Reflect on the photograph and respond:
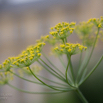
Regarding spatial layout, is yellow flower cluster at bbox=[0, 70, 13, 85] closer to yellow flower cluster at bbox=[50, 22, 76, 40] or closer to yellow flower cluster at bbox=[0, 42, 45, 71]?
yellow flower cluster at bbox=[0, 42, 45, 71]

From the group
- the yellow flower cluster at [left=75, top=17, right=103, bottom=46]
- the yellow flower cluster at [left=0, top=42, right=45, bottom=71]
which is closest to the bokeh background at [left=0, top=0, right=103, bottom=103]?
the yellow flower cluster at [left=75, top=17, right=103, bottom=46]

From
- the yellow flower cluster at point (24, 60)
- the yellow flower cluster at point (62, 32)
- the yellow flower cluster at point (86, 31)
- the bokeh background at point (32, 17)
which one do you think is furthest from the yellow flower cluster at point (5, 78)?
the bokeh background at point (32, 17)

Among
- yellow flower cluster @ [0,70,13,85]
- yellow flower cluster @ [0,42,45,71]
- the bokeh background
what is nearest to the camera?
yellow flower cluster @ [0,42,45,71]

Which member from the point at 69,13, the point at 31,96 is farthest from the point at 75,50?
the point at 69,13

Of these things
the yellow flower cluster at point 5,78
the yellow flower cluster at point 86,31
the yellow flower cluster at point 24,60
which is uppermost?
the yellow flower cluster at point 86,31

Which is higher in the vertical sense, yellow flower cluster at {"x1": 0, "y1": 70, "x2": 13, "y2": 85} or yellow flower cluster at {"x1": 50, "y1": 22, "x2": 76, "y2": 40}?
yellow flower cluster at {"x1": 50, "y1": 22, "x2": 76, "y2": 40}

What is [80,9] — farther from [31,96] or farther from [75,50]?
[75,50]

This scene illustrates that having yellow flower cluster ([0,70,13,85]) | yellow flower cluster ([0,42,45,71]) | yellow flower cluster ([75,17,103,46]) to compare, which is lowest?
yellow flower cluster ([0,70,13,85])

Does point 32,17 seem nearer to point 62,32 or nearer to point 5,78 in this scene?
point 5,78

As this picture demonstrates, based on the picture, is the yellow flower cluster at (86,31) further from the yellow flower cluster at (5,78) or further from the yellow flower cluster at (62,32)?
the yellow flower cluster at (5,78)

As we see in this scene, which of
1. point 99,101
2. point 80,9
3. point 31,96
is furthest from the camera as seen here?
point 80,9

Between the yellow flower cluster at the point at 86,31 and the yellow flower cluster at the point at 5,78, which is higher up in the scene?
the yellow flower cluster at the point at 86,31
